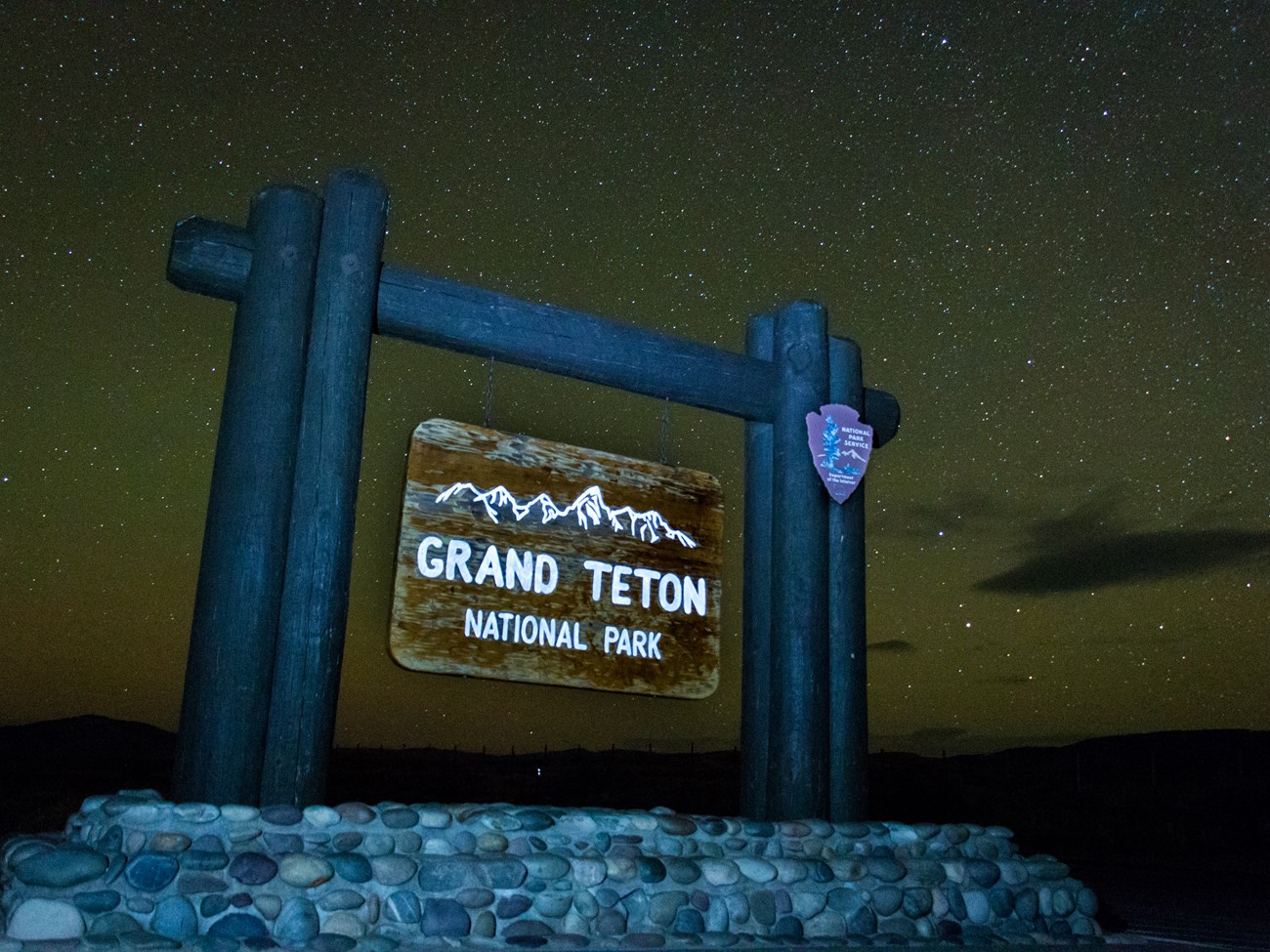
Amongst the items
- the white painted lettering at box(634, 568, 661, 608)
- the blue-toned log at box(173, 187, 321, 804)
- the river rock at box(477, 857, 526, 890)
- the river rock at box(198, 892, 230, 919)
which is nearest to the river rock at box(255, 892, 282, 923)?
the river rock at box(198, 892, 230, 919)

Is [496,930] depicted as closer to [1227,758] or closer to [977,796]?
[977,796]

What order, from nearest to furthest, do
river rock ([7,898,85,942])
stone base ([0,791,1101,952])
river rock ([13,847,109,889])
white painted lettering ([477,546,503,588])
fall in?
1. river rock ([7,898,85,942])
2. river rock ([13,847,109,889])
3. stone base ([0,791,1101,952])
4. white painted lettering ([477,546,503,588])

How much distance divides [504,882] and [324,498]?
70.7 inches

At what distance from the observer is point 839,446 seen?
636 cm

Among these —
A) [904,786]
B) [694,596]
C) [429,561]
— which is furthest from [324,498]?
[904,786]

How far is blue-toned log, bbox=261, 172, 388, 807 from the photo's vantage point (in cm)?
476

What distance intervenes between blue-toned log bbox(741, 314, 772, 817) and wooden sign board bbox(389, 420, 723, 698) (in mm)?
227

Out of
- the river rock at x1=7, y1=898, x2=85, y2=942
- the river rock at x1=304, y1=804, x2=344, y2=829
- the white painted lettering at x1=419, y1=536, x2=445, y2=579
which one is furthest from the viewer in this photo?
the white painted lettering at x1=419, y1=536, x2=445, y2=579

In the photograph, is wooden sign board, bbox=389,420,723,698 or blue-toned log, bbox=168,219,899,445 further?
wooden sign board, bbox=389,420,723,698

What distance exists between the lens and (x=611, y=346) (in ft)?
19.6

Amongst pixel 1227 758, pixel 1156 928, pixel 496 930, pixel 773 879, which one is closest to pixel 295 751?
pixel 496 930

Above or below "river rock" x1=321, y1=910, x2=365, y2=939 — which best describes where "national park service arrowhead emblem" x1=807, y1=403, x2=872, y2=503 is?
above

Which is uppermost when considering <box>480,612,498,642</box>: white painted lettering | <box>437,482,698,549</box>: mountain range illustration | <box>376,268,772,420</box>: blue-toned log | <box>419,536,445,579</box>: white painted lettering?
<box>376,268,772,420</box>: blue-toned log

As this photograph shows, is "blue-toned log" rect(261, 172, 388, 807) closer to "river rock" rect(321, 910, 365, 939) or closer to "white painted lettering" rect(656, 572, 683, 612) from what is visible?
"river rock" rect(321, 910, 365, 939)
